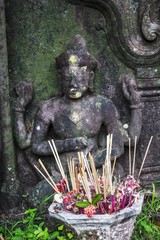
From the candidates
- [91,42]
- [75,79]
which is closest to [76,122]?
[75,79]

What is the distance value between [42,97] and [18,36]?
0.57 meters

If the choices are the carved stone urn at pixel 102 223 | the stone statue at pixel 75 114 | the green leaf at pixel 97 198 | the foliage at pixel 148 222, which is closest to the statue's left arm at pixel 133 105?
the stone statue at pixel 75 114

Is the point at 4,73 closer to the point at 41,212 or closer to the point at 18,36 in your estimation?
the point at 18,36

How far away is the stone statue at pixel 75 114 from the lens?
401 cm

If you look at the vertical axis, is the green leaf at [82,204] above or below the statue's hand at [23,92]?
below

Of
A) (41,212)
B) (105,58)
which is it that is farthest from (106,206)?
(105,58)

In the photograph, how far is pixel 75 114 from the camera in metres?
4.08

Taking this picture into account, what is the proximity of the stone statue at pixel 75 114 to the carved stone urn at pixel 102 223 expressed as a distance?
0.91 m

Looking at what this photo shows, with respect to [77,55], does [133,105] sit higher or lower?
→ lower

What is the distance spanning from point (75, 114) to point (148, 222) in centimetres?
109

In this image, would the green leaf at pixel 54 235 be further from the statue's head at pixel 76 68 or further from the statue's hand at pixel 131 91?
the statue's hand at pixel 131 91

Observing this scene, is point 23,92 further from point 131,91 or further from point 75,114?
point 131,91

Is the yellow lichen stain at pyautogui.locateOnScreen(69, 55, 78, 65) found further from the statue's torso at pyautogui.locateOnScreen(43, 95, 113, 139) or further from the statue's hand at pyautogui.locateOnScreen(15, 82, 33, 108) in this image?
the statue's hand at pyautogui.locateOnScreen(15, 82, 33, 108)

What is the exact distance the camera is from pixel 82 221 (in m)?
3.10
